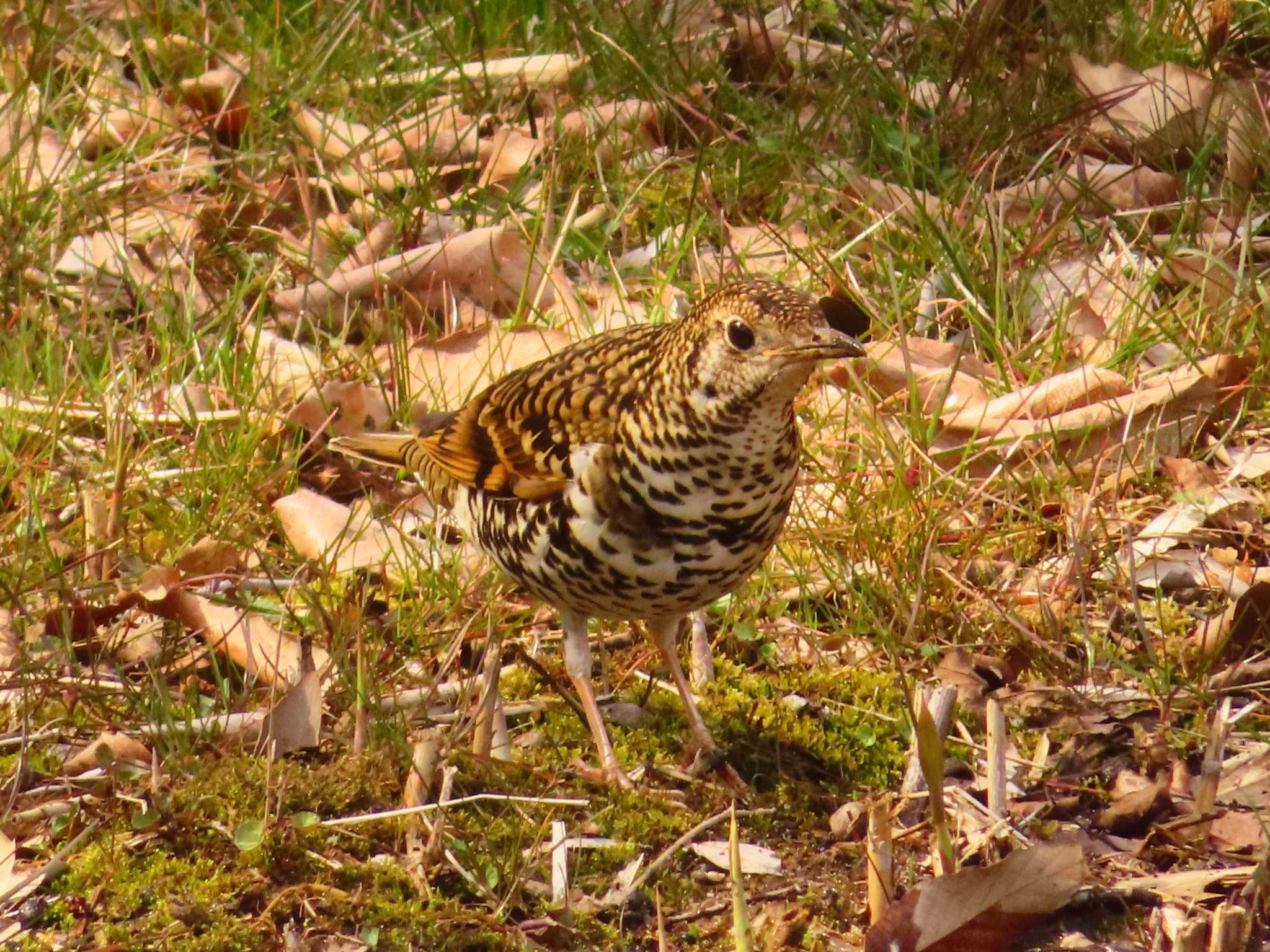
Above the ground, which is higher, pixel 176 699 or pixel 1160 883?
pixel 176 699

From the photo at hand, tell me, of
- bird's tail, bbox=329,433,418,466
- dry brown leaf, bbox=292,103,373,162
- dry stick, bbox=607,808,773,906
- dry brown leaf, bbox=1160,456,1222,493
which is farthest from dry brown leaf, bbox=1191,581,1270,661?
dry brown leaf, bbox=292,103,373,162

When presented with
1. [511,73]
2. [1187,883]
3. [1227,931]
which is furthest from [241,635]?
[511,73]

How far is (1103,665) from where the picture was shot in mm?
3773

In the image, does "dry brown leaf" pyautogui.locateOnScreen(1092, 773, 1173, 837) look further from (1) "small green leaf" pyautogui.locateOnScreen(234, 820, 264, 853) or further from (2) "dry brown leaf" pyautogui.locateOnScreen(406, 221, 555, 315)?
(2) "dry brown leaf" pyautogui.locateOnScreen(406, 221, 555, 315)

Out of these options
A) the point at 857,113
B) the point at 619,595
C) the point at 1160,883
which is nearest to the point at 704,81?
the point at 857,113

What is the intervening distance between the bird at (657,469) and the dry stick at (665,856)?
219mm

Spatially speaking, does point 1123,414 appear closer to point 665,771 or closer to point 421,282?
point 665,771

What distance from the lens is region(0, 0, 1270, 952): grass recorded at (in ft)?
10.2

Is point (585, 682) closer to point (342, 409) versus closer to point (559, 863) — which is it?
point (559, 863)

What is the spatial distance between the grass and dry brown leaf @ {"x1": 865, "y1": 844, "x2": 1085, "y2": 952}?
0.92ft

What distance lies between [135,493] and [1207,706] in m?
2.57

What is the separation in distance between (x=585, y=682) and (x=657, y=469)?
1.94 feet

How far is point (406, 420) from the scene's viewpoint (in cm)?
454

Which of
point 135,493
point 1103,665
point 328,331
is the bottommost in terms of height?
point 1103,665
